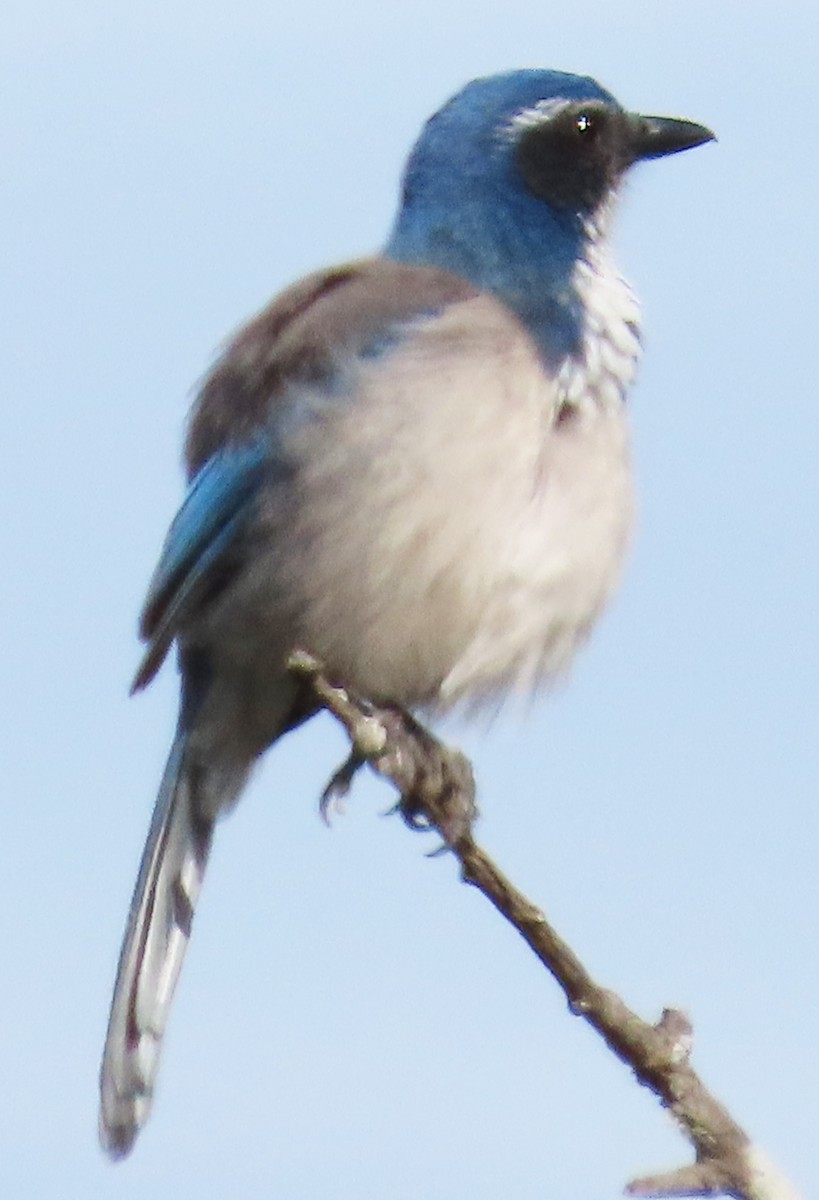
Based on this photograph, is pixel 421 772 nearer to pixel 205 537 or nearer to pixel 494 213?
pixel 205 537

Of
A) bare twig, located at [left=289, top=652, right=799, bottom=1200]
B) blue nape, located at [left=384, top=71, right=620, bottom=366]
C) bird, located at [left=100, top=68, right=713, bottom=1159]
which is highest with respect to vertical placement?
blue nape, located at [left=384, top=71, right=620, bottom=366]

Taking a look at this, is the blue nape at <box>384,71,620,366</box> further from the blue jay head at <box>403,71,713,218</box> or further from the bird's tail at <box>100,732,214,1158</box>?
the bird's tail at <box>100,732,214,1158</box>

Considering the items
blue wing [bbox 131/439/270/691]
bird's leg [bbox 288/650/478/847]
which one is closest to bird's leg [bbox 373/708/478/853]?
bird's leg [bbox 288/650/478/847]

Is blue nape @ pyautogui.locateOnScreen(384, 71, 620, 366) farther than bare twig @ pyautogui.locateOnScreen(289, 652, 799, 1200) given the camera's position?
Yes

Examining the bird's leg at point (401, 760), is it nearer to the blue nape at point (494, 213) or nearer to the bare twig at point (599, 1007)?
the bare twig at point (599, 1007)

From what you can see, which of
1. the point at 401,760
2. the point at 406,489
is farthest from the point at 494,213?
the point at 401,760

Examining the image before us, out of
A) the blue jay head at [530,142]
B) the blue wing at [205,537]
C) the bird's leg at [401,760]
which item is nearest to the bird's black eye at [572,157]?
the blue jay head at [530,142]

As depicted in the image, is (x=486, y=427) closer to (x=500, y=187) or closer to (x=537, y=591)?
(x=537, y=591)
